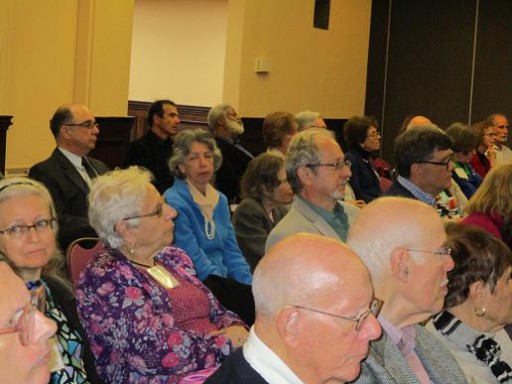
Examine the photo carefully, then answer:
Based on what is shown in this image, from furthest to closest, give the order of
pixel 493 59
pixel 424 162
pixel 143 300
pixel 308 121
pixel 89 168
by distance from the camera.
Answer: pixel 493 59
pixel 308 121
pixel 89 168
pixel 424 162
pixel 143 300

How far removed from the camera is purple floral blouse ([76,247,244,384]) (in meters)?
2.96

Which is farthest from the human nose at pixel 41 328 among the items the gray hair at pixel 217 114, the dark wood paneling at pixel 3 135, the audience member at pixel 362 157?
the gray hair at pixel 217 114

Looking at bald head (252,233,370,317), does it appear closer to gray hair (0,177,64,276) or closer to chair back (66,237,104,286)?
gray hair (0,177,64,276)

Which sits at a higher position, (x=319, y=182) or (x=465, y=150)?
(x=465, y=150)

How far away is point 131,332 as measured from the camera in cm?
296

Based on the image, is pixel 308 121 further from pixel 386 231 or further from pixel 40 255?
pixel 386 231

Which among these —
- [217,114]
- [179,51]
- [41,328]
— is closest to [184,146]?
[217,114]

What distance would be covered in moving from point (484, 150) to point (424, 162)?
3425 mm

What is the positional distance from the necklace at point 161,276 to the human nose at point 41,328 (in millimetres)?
1668

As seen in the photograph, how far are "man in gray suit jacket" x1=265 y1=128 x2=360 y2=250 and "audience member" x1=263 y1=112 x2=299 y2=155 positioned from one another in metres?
2.50

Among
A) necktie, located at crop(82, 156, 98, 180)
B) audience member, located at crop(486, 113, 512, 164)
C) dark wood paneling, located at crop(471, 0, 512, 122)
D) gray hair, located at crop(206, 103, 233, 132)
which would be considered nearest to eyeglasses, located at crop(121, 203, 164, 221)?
necktie, located at crop(82, 156, 98, 180)

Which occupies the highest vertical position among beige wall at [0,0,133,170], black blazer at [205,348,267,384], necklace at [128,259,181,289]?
beige wall at [0,0,133,170]

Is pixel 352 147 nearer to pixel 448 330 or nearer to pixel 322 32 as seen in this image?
pixel 322 32

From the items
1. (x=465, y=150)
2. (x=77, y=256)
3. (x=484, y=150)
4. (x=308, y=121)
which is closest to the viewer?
(x=77, y=256)
